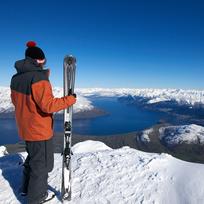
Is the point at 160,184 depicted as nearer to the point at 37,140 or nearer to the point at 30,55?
the point at 37,140

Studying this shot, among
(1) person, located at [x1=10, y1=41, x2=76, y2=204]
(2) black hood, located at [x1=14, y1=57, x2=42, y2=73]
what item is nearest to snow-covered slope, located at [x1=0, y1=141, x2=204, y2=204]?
(1) person, located at [x1=10, y1=41, x2=76, y2=204]

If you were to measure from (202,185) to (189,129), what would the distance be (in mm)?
148122

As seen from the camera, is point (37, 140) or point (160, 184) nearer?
point (37, 140)

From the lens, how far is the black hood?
156 inches

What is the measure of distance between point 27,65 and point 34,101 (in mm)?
650

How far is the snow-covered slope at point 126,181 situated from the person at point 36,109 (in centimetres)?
82

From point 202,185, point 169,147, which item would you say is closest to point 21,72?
point 202,185

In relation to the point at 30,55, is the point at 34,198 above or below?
below

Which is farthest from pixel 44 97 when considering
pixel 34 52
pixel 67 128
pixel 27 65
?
pixel 67 128

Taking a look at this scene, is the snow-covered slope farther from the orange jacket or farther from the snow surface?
the snow surface

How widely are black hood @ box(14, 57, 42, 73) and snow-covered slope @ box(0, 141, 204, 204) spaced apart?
2676mm

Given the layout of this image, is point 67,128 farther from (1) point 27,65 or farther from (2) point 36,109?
A: (1) point 27,65

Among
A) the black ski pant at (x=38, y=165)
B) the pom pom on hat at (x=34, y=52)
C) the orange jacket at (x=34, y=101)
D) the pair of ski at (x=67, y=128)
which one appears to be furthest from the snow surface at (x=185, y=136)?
the pom pom on hat at (x=34, y=52)

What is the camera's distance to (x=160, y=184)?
5293mm
